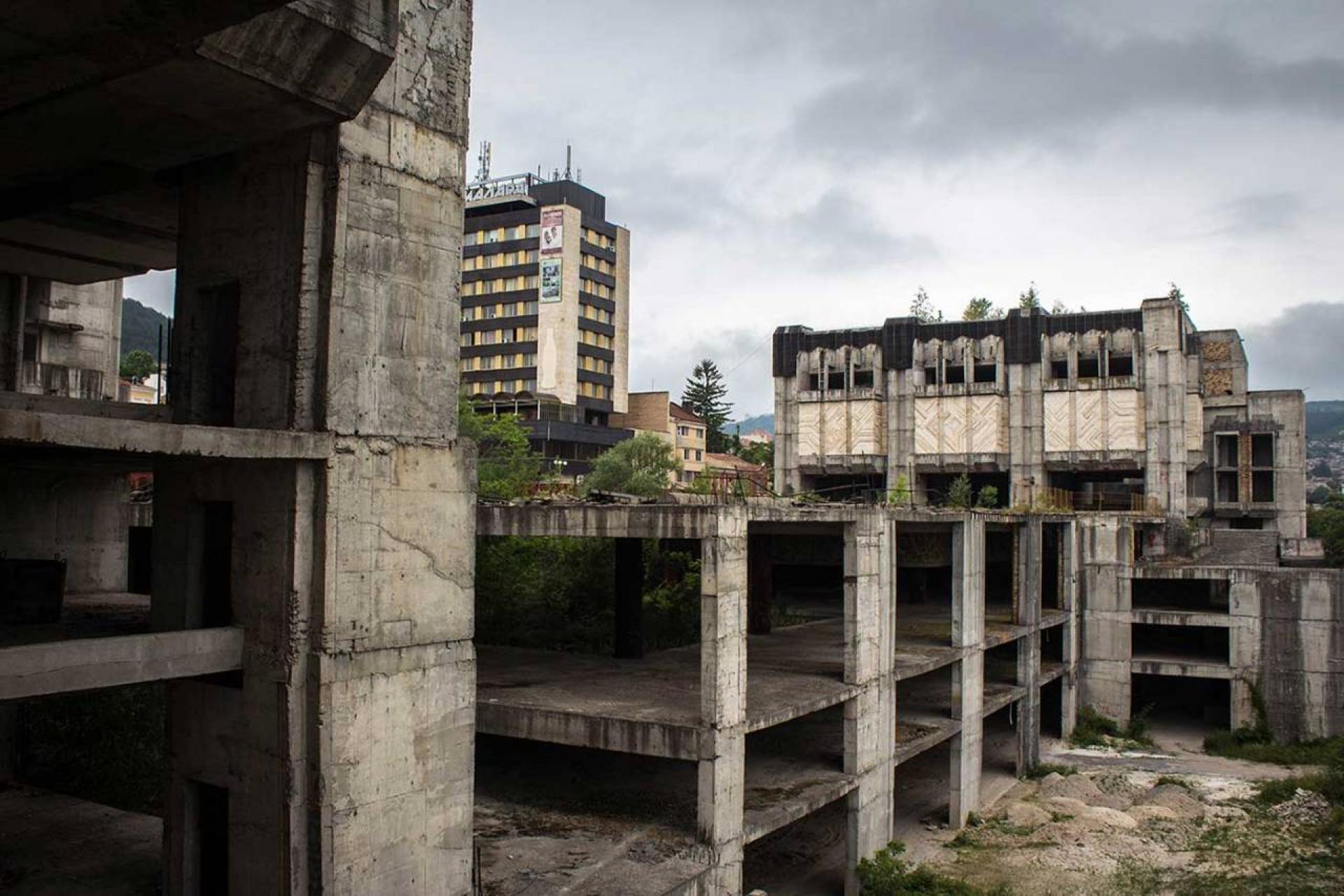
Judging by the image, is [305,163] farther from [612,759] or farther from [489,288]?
[489,288]

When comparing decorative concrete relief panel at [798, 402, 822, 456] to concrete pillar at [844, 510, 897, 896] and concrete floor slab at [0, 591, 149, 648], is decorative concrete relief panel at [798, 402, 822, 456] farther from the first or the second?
concrete floor slab at [0, 591, 149, 648]

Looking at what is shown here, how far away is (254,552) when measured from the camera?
541 inches

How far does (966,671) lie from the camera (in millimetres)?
30844

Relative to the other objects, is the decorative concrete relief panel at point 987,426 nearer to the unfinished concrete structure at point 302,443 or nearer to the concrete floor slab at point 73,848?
the unfinished concrete structure at point 302,443

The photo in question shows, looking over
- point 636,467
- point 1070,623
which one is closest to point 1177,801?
point 1070,623

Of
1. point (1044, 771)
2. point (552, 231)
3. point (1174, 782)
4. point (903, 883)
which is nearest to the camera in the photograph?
point (903, 883)

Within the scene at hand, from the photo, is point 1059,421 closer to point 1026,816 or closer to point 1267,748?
point 1267,748

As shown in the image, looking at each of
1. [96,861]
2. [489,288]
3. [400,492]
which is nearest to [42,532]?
[96,861]

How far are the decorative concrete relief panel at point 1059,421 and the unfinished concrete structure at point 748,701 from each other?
35.1 feet

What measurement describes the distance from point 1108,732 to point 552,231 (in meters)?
50.5

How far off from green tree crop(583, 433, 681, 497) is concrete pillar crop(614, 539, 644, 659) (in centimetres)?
2287

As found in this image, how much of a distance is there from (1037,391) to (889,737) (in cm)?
2820

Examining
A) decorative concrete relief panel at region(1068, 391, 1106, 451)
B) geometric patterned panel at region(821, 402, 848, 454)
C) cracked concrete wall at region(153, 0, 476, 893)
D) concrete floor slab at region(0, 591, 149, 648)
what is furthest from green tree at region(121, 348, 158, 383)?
cracked concrete wall at region(153, 0, 476, 893)

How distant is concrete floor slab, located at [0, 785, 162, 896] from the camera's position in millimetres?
Result: 16188
